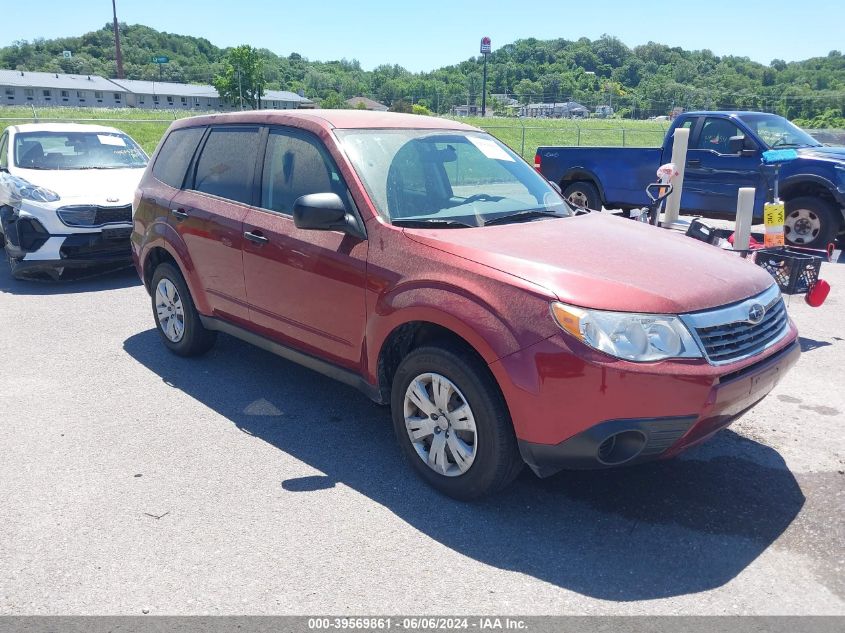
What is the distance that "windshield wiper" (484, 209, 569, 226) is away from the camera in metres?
4.00

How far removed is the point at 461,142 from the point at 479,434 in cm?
216

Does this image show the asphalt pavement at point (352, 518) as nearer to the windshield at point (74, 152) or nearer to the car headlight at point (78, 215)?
the car headlight at point (78, 215)

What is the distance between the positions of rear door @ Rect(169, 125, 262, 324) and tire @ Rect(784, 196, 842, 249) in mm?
7626

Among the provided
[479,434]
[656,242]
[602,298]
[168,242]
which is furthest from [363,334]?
[168,242]

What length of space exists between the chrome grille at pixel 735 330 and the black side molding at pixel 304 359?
1692 millimetres

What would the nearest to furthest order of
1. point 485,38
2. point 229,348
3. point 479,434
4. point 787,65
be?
point 479,434
point 229,348
point 787,65
point 485,38

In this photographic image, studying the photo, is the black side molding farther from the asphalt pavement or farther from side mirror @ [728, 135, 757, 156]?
side mirror @ [728, 135, 757, 156]

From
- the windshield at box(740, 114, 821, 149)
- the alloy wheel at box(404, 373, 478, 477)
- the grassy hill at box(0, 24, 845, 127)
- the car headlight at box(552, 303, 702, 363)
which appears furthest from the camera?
the grassy hill at box(0, 24, 845, 127)

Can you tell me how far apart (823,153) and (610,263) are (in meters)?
8.26

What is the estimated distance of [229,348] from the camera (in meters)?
5.98

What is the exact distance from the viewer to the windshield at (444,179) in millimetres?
3945

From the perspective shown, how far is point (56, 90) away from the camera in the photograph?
100188 millimetres

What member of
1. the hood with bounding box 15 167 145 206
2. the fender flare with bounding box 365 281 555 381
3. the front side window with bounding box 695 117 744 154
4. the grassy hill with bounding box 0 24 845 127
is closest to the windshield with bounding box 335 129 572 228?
the fender flare with bounding box 365 281 555 381

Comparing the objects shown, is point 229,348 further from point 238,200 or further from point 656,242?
point 656,242
